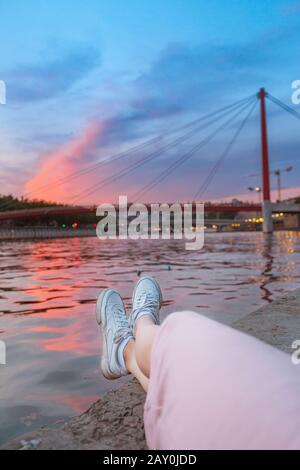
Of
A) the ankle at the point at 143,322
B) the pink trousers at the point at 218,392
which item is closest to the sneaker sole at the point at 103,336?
the ankle at the point at 143,322

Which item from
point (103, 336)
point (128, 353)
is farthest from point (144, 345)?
point (103, 336)

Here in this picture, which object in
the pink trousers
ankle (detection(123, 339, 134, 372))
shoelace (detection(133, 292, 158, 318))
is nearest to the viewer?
the pink trousers

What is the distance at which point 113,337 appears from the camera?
6.31ft

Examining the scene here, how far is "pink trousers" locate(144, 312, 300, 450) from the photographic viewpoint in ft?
3.24

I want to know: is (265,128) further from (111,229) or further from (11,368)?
(11,368)

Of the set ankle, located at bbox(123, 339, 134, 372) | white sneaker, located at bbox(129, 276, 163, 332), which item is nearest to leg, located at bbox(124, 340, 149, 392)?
ankle, located at bbox(123, 339, 134, 372)

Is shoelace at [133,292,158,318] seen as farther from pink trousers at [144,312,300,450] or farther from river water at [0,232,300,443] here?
pink trousers at [144,312,300,450]

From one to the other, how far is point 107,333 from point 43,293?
399 cm

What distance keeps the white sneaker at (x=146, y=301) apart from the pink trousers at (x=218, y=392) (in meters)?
0.71

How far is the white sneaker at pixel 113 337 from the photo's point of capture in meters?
1.84

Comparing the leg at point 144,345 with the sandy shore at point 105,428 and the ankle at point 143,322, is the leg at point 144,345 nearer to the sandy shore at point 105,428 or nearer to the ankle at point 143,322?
the ankle at point 143,322

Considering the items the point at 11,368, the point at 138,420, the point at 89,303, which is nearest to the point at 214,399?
the point at 138,420

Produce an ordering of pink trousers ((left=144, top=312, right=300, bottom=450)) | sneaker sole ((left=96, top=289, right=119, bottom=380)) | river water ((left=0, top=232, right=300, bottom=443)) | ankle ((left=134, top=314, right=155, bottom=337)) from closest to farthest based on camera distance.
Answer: pink trousers ((left=144, top=312, right=300, bottom=450)) → ankle ((left=134, top=314, right=155, bottom=337)) → sneaker sole ((left=96, top=289, right=119, bottom=380)) → river water ((left=0, top=232, right=300, bottom=443))

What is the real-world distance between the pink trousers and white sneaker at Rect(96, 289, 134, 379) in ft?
2.12
